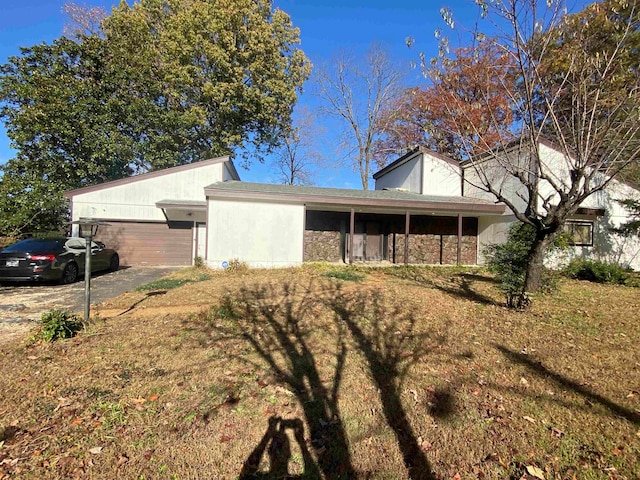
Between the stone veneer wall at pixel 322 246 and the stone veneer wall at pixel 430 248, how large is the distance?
2.54 m

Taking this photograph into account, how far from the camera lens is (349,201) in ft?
40.4

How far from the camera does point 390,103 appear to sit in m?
24.6

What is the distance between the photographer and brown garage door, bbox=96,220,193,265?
45.9 ft

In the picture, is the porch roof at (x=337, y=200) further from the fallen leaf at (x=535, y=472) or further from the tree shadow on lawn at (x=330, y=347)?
the fallen leaf at (x=535, y=472)

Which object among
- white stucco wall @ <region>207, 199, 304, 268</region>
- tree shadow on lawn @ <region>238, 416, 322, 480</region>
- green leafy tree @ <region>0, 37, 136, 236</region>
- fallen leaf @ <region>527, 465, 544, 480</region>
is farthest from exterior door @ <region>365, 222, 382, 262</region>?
green leafy tree @ <region>0, 37, 136, 236</region>

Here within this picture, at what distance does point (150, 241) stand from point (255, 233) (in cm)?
572

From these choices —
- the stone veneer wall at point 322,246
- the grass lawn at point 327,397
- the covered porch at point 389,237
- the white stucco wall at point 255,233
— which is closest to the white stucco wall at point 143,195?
the white stucco wall at point 255,233

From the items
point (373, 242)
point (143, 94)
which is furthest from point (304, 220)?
point (143, 94)

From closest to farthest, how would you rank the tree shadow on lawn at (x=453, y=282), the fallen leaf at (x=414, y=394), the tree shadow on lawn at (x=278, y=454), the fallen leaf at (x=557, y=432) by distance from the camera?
1. the tree shadow on lawn at (x=278, y=454)
2. the fallen leaf at (x=557, y=432)
3. the fallen leaf at (x=414, y=394)
4. the tree shadow on lawn at (x=453, y=282)

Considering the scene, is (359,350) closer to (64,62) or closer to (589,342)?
(589,342)

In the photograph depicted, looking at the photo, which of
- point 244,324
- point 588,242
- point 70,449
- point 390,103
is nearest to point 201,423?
point 70,449

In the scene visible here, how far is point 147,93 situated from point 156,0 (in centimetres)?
676

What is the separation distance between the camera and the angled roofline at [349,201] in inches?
447

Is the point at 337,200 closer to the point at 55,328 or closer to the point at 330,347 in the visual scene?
the point at 330,347
